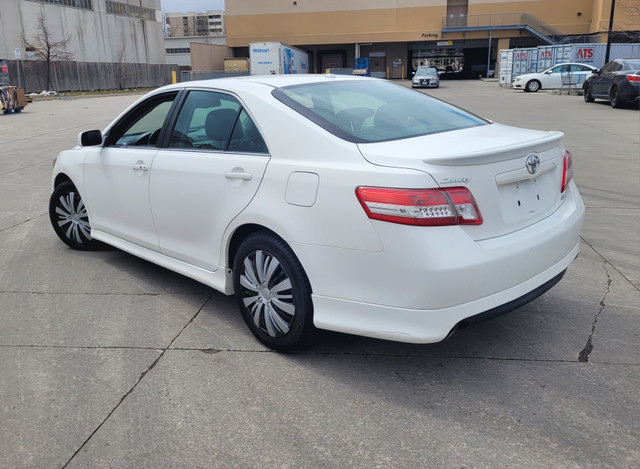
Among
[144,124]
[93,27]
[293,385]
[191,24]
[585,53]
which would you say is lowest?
[293,385]

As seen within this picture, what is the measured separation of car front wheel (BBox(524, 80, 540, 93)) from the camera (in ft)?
106

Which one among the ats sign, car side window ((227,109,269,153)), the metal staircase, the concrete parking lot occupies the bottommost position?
the concrete parking lot

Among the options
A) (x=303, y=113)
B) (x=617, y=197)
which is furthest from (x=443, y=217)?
(x=617, y=197)

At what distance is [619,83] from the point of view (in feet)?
65.9

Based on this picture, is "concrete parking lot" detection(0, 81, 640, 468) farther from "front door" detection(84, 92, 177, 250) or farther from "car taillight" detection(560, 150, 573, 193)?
"car taillight" detection(560, 150, 573, 193)

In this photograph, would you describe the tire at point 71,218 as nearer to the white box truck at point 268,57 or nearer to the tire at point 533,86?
the tire at point 533,86

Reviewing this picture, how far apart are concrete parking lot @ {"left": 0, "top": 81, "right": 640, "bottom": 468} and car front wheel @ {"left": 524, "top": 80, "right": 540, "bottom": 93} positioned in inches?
1182

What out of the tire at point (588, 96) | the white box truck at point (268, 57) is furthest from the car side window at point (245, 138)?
the white box truck at point (268, 57)

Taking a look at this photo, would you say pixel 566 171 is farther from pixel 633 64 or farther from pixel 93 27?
pixel 93 27

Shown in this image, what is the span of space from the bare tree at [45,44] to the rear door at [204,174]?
48082 mm

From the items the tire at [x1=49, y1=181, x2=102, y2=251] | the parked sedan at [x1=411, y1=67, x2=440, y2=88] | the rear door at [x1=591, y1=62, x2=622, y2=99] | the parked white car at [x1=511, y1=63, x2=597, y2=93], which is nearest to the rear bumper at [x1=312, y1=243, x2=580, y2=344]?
the tire at [x1=49, y1=181, x2=102, y2=251]

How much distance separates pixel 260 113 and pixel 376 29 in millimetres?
63211

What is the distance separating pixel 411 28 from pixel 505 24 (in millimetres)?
9529

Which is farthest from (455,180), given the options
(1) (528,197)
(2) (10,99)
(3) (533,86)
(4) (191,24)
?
(4) (191,24)
